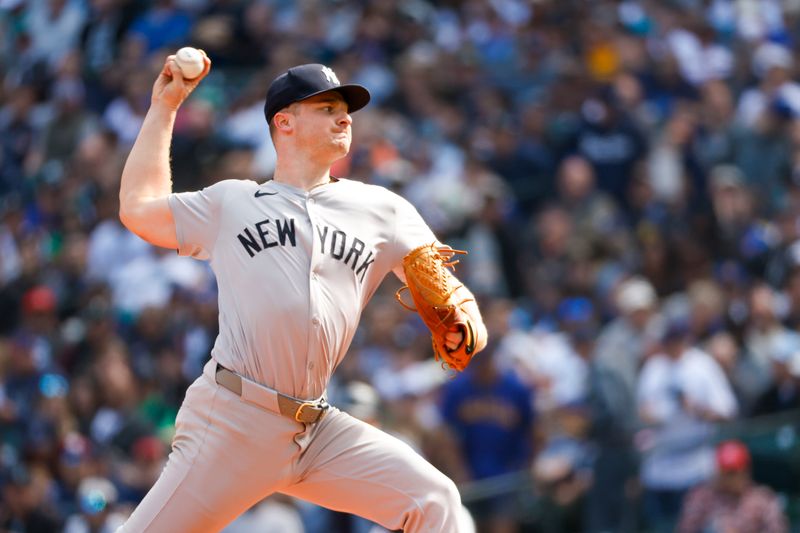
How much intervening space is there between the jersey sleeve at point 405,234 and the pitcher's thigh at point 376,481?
62cm

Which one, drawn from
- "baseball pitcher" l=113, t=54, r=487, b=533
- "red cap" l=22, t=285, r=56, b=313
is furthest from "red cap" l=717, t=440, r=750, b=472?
"red cap" l=22, t=285, r=56, b=313

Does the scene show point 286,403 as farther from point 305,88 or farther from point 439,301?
point 305,88

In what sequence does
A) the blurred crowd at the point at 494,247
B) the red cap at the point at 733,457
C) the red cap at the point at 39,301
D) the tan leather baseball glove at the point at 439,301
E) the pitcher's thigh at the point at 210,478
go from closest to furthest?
the pitcher's thigh at the point at 210,478 → the tan leather baseball glove at the point at 439,301 → the red cap at the point at 733,457 → the blurred crowd at the point at 494,247 → the red cap at the point at 39,301

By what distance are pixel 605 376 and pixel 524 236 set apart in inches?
104

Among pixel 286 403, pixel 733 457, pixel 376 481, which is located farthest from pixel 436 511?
pixel 733 457

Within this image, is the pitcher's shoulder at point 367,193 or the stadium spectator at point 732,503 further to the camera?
A: the stadium spectator at point 732,503

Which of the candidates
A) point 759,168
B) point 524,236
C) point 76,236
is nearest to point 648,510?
point 524,236

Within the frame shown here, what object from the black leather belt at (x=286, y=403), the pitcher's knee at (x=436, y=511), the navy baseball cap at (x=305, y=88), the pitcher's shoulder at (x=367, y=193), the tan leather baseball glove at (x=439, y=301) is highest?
the navy baseball cap at (x=305, y=88)

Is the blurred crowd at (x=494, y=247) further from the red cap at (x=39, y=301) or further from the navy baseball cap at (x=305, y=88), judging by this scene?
the navy baseball cap at (x=305, y=88)

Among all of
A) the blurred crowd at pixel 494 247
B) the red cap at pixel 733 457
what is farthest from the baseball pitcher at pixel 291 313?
the red cap at pixel 733 457

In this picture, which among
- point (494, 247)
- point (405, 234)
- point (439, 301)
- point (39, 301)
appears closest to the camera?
point (439, 301)

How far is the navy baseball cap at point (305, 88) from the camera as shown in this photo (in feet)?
17.1

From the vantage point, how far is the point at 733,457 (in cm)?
926

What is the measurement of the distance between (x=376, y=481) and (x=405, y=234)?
908mm
